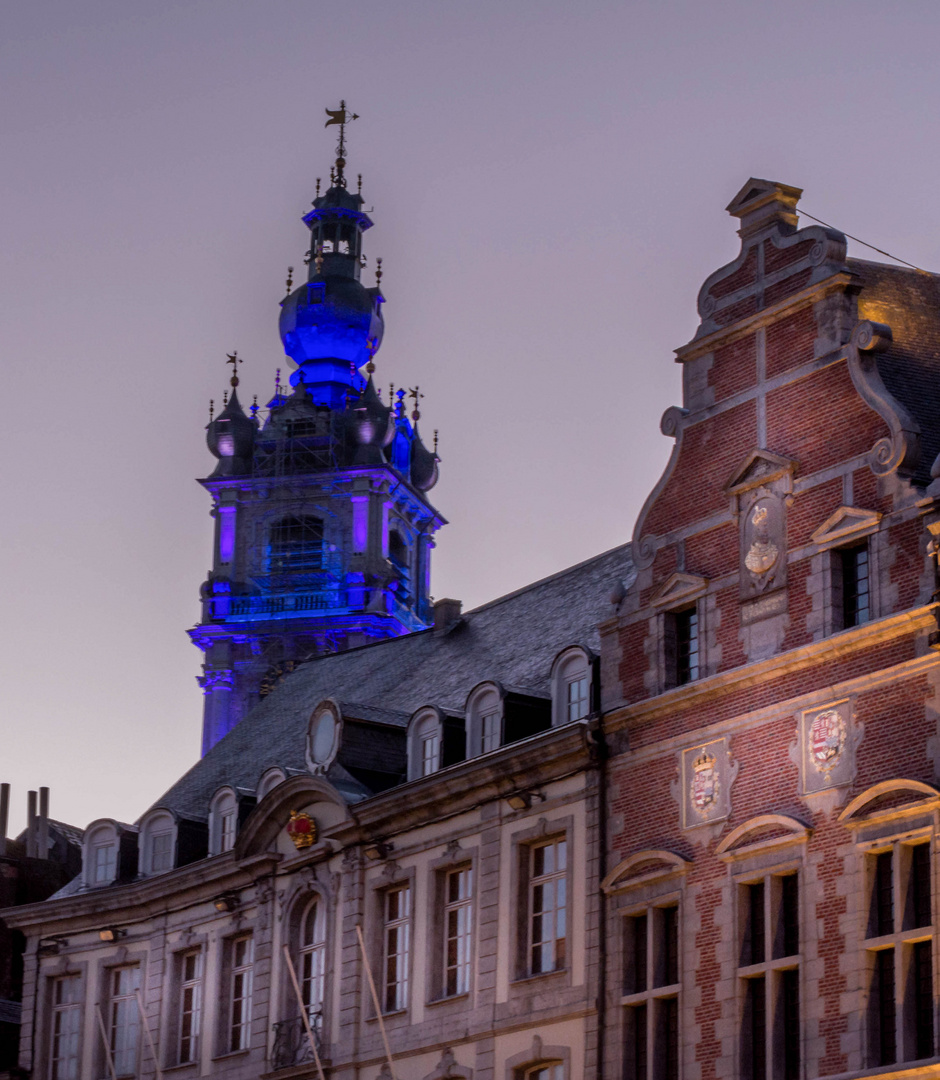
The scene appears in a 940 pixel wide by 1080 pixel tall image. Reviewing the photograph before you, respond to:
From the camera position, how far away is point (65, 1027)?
53531mm

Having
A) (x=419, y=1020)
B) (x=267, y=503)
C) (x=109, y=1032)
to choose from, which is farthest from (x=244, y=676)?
(x=419, y=1020)

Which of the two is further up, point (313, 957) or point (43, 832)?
point (43, 832)

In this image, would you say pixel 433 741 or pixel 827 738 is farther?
pixel 433 741

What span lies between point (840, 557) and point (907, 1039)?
722 centimetres

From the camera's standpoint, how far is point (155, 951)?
51781mm

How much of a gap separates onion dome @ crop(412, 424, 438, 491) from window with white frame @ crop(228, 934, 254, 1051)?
7579 cm

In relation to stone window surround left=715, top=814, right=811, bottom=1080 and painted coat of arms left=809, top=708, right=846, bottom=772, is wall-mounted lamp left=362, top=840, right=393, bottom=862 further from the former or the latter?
painted coat of arms left=809, top=708, right=846, bottom=772

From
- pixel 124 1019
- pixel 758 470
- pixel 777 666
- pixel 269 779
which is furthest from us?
pixel 124 1019

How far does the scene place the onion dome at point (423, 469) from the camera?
411 feet

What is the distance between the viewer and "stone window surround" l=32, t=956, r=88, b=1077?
5344 cm

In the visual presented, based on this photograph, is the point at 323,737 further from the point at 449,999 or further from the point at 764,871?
the point at 764,871

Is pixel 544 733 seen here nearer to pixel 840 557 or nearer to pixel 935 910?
pixel 840 557

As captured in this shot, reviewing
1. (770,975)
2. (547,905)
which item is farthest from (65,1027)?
(770,975)

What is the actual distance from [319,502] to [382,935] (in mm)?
73641
